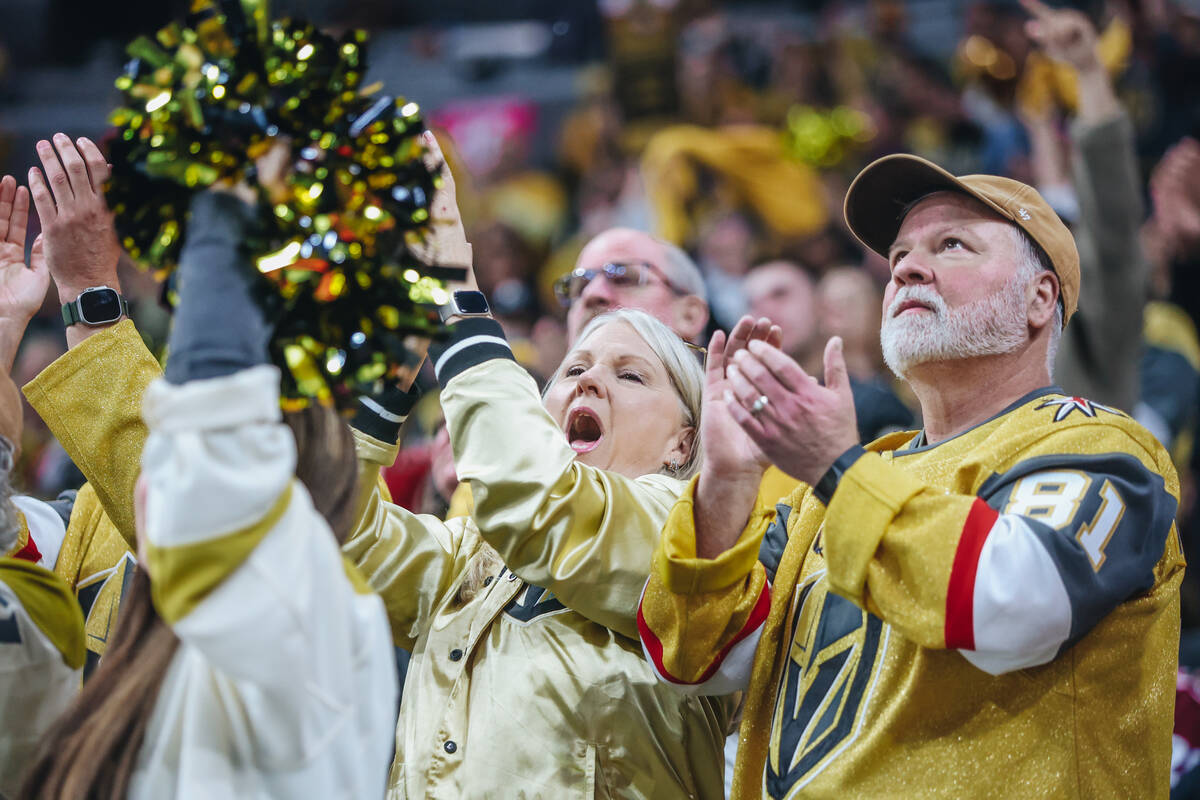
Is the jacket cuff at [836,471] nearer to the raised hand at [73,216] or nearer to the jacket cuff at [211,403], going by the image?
the jacket cuff at [211,403]

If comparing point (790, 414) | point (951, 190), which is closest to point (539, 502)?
point (790, 414)

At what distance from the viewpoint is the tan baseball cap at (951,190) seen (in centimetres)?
253

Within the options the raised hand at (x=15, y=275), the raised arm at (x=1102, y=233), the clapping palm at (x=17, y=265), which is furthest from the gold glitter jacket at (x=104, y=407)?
the raised arm at (x=1102, y=233)

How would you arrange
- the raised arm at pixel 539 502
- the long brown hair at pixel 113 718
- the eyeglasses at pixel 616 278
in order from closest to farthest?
1. the long brown hair at pixel 113 718
2. the raised arm at pixel 539 502
3. the eyeglasses at pixel 616 278

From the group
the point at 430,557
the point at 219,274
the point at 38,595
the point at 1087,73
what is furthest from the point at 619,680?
the point at 1087,73

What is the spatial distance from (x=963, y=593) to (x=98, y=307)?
1737mm

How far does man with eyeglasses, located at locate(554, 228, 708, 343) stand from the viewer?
374cm

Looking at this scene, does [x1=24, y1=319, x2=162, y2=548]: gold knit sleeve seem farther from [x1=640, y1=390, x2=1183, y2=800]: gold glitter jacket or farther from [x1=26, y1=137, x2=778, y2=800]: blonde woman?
[x1=640, y1=390, x2=1183, y2=800]: gold glitter jacket

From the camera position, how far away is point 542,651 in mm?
2545

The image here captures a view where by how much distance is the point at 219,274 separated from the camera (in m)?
1.59

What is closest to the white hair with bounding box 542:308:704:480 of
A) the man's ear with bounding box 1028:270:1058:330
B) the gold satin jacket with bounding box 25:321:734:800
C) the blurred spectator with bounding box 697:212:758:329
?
the gold satin jacket with bounding box 25:321:734:800

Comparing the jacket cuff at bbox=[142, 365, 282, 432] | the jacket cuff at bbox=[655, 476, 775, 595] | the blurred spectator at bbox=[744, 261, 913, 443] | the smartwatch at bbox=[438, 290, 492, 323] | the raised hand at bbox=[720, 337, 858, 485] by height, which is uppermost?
the jacket cuff at bbox=[142, 365, 282, 432]

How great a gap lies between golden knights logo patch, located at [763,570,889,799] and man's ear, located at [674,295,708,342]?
1.51 m

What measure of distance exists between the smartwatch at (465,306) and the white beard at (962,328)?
0.86 m
